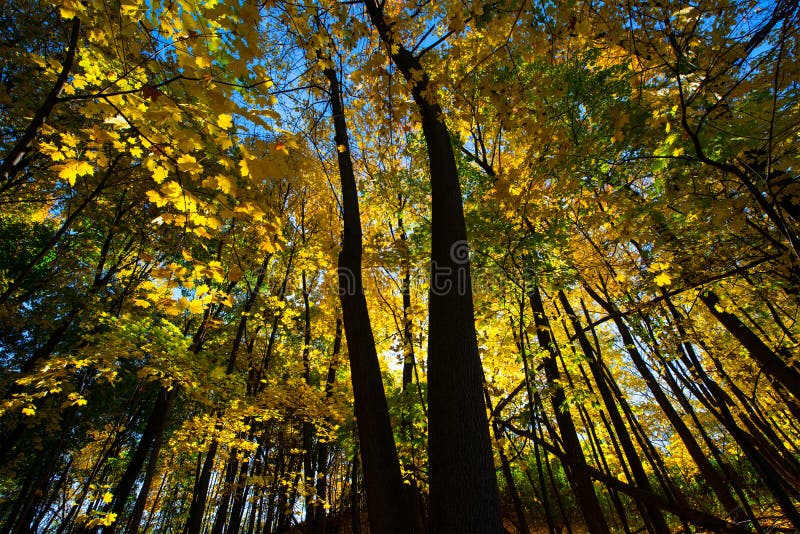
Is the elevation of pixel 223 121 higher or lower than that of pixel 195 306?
higher

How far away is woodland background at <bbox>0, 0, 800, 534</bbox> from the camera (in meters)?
2.05

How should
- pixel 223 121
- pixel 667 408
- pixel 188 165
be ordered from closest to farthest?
pixel 223 121, pixel 188 165, pixel 667 408

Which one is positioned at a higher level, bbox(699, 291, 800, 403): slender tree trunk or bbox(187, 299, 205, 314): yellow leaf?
bbox(699, 291, 800, 403): slender tree trunk

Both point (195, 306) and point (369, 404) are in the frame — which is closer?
point (369, 404)

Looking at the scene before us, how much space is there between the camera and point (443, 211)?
2.63 meters

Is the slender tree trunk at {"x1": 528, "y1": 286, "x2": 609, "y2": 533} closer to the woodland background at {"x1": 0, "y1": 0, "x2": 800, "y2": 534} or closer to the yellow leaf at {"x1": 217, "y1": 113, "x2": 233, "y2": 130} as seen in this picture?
the woodland background at {"x1": 0, "y1": 0, "x2": 800, "y2": 534}

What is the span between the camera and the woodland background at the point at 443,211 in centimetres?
205

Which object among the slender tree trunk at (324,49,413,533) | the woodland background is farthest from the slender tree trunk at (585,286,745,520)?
the slender tree trunk at (324,49,413,533)

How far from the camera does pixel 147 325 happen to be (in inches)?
219

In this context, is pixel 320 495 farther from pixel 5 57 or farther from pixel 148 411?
pixel 5 57

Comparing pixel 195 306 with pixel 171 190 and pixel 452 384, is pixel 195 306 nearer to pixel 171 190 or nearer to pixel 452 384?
pixel 171 190

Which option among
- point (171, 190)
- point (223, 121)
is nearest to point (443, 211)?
point (223, 121)

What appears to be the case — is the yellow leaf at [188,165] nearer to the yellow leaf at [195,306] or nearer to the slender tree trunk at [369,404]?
the yellow leaf at [195,306]

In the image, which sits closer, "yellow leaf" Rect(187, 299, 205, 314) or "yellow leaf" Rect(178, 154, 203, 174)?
"yellow leaf" Rect(178, 154, 203, 174)
